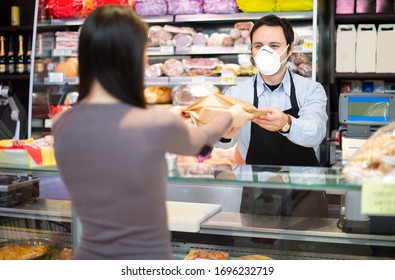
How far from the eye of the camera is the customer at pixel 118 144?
4.14 ft

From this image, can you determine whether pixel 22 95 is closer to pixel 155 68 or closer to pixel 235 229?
pixel 155 68

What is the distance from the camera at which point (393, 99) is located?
112 inches

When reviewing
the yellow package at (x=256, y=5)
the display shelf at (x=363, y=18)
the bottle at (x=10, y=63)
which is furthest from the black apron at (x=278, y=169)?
the bottle at (x=10, y=63)

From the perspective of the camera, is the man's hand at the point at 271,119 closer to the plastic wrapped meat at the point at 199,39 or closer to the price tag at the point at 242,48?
the price tag at the point at 242,48

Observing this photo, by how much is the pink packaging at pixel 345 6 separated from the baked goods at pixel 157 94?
174cm

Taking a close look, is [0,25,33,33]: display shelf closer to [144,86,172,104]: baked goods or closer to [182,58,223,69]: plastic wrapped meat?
[144,86,172,104]: baked goods

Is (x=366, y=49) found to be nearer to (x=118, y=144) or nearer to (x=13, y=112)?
(x=13, y=112)

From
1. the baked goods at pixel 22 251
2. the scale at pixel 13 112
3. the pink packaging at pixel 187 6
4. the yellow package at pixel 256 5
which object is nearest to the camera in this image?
the baked goods at pixel 22 251

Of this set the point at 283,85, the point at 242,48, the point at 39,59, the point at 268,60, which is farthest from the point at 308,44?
the point at 39,59

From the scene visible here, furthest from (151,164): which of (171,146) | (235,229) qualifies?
(235,229)

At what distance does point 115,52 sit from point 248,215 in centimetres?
98

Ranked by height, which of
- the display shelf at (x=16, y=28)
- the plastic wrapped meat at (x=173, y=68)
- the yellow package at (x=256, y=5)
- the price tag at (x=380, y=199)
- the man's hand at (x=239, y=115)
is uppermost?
the yellow package at (x=256, y=5)

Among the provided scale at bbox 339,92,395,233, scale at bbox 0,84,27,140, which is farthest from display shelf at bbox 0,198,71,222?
scale at bbox 0,84,27,140
